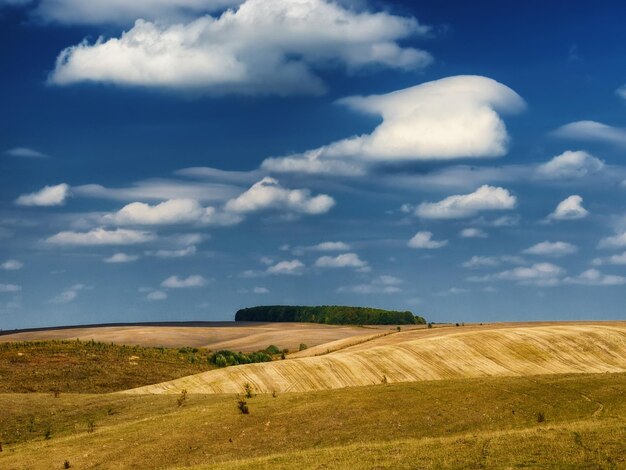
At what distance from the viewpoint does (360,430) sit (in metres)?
41.4

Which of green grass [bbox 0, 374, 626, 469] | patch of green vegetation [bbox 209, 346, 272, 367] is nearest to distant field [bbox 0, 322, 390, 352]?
patch of green vegetation [bbox 209, 346, 272, 367]

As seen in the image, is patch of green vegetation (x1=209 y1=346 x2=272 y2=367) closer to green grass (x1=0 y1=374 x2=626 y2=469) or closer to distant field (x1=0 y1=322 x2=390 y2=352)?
distant field (x1=0 y1=322 x2=390 y2=352)

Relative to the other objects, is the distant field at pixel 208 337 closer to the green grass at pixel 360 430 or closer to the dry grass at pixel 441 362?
the dry grass at pixel 441 362

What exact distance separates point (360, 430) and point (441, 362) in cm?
3737

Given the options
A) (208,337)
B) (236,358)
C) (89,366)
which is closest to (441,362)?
(236,358)

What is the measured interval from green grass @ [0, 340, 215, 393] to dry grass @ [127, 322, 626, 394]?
9.70 m

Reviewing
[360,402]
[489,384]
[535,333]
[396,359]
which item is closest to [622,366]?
[535,333]

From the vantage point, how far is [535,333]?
8912 cm

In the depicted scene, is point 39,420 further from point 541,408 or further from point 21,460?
point 541,408

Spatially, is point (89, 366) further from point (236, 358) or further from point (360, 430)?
point (360, 430)

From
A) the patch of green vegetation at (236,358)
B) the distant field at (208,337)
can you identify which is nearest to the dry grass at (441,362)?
the patch of green vegetation at (236,358)

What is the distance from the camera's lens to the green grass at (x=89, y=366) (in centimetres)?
7769

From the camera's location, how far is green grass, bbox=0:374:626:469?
105ft

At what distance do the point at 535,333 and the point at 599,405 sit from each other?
47181 mm
